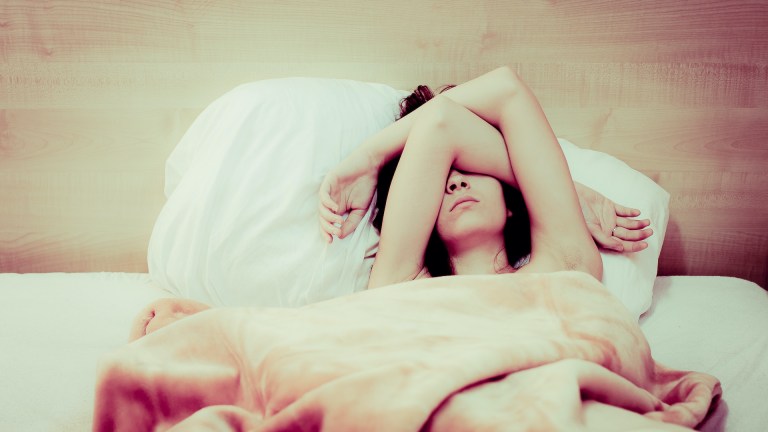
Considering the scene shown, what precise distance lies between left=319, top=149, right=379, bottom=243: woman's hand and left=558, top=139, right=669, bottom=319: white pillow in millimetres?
420

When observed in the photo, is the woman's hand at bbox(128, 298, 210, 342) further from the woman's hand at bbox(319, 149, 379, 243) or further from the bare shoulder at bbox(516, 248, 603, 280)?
the bare shoulder at bbox(516, 248, 603, 280)

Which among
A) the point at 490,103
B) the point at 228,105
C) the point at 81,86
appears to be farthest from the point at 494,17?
the point at 81,86

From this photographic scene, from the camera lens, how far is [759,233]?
1317 millimetres

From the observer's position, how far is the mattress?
81 centimetres

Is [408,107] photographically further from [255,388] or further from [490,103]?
[255,388]

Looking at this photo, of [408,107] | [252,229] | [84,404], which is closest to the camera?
[84,404]

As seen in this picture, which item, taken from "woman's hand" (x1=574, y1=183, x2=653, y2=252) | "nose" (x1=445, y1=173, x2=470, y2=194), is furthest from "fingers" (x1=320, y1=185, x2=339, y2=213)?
"woman's hand" (x1=574, y1=183, x2=653, y2=252)

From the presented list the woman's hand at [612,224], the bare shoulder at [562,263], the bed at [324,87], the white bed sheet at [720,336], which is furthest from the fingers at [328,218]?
the white bed sheet at [720,336]

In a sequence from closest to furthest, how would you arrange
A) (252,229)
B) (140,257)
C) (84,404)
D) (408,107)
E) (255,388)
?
(255,388) < (84,404) < (252,229) < (408,107) < (140,257)

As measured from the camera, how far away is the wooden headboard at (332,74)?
121cm

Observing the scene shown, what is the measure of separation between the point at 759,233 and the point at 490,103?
72 cm

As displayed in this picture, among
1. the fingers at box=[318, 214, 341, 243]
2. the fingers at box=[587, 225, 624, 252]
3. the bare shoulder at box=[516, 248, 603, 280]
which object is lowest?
the bare shoulder at box=[516, 248, 603, 280]

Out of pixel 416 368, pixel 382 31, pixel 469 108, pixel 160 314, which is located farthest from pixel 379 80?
pixel 416 368

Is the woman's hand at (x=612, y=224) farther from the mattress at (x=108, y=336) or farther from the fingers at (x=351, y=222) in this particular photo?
the fingers at (x=351, y=222)
